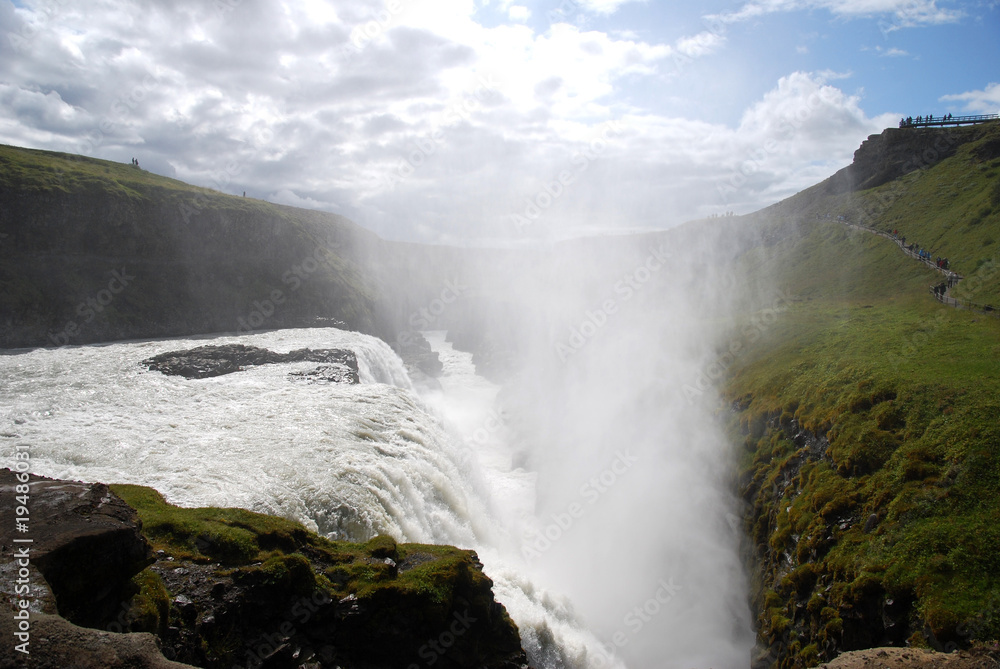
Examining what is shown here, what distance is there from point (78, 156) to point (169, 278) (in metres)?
33.7

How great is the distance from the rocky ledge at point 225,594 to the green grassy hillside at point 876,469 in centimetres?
1115

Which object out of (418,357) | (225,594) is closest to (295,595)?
(225,594)

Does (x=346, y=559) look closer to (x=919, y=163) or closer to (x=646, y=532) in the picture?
(x=646, y=532)

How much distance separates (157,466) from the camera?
22188mm

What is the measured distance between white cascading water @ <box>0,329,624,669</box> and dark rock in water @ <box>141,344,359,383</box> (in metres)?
1.51

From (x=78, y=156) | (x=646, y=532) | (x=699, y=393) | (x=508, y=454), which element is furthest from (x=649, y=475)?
(x=78, y=156)

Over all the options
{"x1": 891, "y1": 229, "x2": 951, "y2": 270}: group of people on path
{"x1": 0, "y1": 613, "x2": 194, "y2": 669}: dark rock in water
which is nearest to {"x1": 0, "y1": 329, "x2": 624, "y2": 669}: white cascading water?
{"x1": 0, "y1": 613, "x2": 194, "y2": 669}: dark rock in water

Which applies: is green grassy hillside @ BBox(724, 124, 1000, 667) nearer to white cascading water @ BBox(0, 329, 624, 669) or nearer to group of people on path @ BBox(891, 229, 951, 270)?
group of people on path @ BBox(891, 229, 951, 270)

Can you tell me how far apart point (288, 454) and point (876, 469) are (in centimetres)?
2543

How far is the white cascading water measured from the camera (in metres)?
20.1

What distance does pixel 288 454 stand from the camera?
24.5 m

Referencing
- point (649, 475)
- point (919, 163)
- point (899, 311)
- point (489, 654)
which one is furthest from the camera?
point (919, 163)

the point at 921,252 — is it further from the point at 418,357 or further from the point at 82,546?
the point at 82,546

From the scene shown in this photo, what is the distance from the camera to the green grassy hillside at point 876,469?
1520 cm
